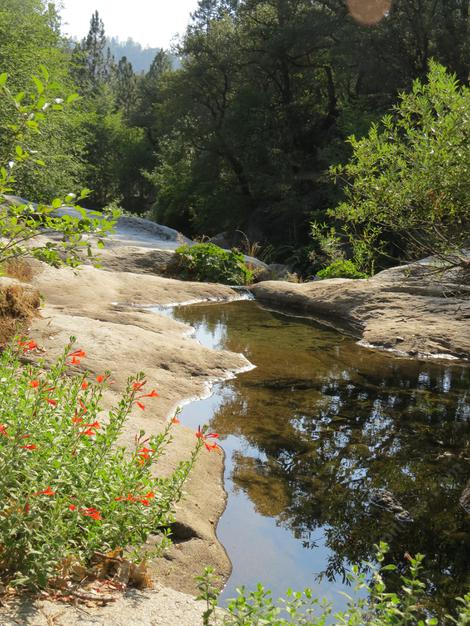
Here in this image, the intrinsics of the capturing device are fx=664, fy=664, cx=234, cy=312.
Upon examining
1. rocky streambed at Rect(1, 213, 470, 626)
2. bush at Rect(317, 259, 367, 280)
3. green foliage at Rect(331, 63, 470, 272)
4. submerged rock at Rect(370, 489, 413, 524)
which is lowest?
submerged rock at Rect(370, 489, 413, 524)

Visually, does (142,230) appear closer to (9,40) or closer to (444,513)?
(9,40)

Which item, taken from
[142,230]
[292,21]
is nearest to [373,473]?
[142,230]

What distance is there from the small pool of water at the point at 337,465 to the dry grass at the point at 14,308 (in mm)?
2302

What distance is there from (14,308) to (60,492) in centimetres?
534

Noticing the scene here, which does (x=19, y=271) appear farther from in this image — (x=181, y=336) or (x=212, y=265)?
(x=212, y=265)

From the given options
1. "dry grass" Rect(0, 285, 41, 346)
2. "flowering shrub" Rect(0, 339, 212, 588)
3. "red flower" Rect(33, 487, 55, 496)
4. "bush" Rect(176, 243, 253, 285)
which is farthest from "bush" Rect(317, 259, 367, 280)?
"red flower" Rect(33, 487, 55, 496)

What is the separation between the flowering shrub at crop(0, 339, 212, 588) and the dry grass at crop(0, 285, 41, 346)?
12.8 ft

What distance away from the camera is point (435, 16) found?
26312 millimetres

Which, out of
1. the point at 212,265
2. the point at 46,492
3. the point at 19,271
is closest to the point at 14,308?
the point at 19,271

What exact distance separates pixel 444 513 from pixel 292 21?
29.0 meters

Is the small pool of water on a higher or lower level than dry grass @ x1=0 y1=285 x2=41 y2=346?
lower

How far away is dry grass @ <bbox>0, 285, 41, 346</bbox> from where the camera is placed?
25.6ft

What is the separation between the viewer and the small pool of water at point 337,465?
15.8 ft

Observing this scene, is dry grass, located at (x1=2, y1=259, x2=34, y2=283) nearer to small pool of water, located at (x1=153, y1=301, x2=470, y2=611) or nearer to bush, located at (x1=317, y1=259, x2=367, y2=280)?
small pool of water, located at (x1=153, y1=301, x2=470, y2=611)
